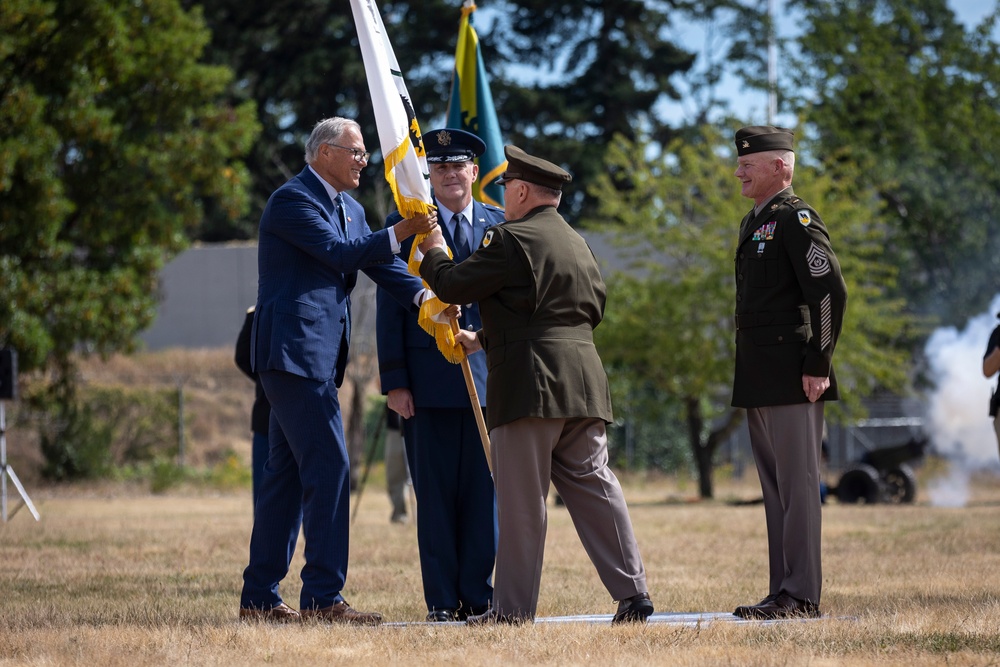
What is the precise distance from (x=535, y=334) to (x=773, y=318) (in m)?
1.34

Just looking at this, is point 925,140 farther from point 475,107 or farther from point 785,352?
point 785,352

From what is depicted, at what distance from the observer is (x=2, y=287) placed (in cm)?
2119

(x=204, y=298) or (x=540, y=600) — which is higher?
(x=204, y=298)

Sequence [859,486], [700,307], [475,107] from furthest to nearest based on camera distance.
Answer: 1. [700,307]
2. [859,486]
3. [475,107]

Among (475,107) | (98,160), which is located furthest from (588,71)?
(475,107)

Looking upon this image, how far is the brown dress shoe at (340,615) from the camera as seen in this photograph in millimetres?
6258

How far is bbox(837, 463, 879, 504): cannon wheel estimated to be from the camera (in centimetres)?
2109

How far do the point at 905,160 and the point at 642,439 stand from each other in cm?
992

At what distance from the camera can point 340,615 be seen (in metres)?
6.32

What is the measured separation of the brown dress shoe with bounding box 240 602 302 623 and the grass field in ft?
0.45

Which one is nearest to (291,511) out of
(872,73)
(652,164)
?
(652,164)

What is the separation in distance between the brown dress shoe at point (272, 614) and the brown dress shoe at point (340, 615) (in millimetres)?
73

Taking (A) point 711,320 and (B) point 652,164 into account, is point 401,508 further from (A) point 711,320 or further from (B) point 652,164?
(B) point 652,164

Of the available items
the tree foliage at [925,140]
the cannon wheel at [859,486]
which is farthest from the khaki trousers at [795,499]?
the tree foliage at [925,140]
